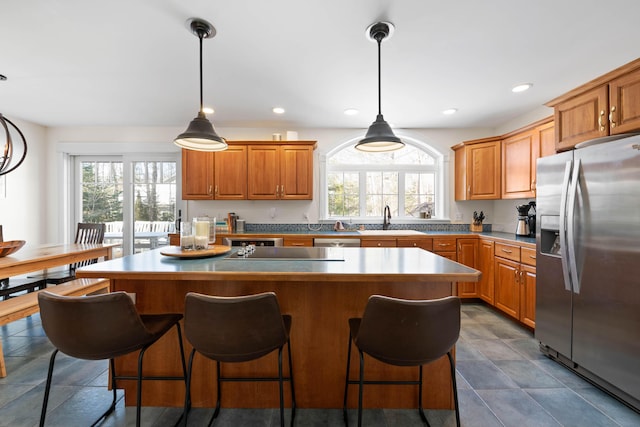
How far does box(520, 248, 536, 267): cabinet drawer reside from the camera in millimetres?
2688

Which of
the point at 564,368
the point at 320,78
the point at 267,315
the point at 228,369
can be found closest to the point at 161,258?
the point at 228,369

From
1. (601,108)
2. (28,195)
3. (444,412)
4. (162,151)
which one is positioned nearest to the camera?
(444,412)

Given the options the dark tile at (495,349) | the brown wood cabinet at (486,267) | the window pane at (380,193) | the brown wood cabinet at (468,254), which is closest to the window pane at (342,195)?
the window pane at (380,193)

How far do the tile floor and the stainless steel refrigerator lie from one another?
8.4 inches

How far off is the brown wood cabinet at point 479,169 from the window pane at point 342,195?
5.17 ft

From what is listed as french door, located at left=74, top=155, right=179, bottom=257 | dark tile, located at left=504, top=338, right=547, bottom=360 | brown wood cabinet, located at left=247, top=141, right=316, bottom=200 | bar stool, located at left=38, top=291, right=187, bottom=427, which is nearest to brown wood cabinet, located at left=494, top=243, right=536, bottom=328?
dark tile, located at left=504, top=338, right=547, bottom=360

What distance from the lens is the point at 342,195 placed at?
4496 mm

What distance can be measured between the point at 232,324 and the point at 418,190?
3.96 metres

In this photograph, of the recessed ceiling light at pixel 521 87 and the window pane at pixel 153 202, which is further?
the window pane at pixel 153 202

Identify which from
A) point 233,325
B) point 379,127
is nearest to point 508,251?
point 379,127

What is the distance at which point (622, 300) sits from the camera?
1.75 metres

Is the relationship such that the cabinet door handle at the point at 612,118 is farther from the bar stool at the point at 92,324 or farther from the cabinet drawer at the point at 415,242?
the bar stool at the point at 92,324

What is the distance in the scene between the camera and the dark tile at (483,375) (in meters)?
1.97

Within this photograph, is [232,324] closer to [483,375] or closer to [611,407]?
[483,375]
